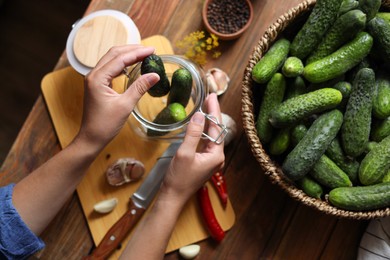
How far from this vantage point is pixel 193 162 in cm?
94

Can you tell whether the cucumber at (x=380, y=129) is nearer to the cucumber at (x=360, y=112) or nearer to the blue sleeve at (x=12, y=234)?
the cucumber at (x=360, y=112)

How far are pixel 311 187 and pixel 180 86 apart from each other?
Result: 0.38 metres

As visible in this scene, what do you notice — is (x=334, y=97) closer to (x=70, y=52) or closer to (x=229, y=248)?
(x=229, y=248)

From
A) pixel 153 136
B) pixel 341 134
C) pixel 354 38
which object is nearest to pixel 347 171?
pixel 341 134

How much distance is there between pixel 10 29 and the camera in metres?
1.74

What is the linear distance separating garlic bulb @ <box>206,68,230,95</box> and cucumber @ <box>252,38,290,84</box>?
0.18 meters

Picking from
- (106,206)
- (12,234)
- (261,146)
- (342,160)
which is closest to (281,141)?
(261,146)

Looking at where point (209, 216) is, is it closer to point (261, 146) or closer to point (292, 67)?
point (261, 146)

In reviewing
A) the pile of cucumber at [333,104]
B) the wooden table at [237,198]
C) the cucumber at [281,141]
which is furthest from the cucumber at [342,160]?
the wooden table at [237,198]

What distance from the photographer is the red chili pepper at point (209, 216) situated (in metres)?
1.11

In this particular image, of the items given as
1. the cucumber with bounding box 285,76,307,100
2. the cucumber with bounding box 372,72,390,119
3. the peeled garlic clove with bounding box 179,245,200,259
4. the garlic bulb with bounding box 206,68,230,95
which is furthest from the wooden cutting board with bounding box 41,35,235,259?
the cucumber with bounding box 372,72,390,119

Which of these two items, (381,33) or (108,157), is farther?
(108,157)

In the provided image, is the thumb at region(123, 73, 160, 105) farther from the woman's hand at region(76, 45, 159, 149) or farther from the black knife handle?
the black knife handle

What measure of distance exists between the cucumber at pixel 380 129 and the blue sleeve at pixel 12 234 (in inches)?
34.2
